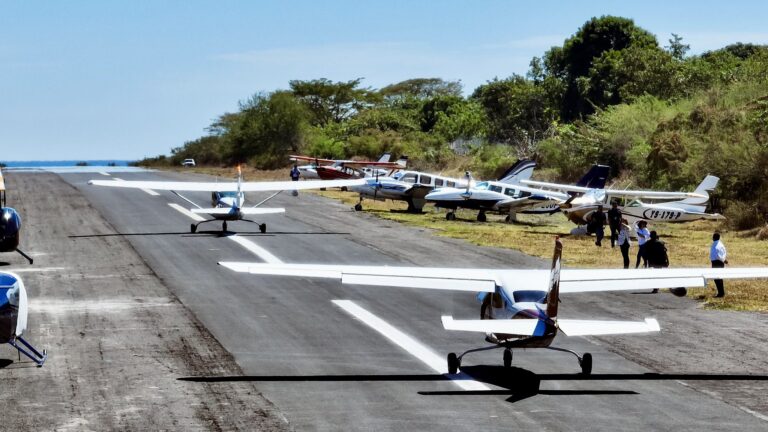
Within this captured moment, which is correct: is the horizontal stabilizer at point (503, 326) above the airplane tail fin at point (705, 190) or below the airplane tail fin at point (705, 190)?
below

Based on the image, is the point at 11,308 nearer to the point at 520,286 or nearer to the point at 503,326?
the point at 503,326

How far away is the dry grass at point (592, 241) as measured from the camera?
29.6m

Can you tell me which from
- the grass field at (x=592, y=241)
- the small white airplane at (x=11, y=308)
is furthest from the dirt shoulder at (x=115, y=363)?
the grass field at (x=592, y=241)

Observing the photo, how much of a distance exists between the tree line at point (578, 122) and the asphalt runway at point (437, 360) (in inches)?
919

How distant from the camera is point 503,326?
15375mm

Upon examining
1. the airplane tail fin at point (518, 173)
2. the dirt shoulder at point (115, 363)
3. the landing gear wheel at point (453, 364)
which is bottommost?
the dirt shoulder at point (115, 363)

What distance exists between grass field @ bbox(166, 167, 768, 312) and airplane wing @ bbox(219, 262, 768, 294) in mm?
10165

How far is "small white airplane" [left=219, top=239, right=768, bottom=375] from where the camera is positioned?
51.0ft

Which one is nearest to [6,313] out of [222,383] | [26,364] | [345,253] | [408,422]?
[26,364]

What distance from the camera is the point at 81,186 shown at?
75.9m

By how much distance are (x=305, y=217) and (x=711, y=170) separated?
2030 cm

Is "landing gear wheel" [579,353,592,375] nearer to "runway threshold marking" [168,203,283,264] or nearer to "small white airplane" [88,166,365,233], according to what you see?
"runway threshold marking" [168,203,283,264]

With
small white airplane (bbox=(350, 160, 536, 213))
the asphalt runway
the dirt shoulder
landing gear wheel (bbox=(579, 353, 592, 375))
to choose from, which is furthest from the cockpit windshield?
small white airplane (bbox=(350, 160, 536, 213))

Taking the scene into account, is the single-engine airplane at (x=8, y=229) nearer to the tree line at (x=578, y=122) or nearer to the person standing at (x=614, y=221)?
the person standing at (x=614, y=221)
